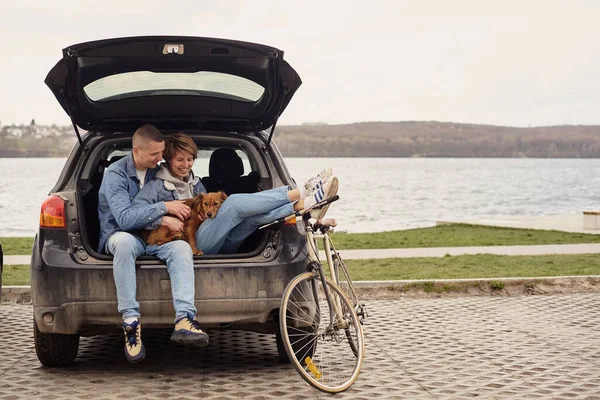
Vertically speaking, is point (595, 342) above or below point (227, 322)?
below

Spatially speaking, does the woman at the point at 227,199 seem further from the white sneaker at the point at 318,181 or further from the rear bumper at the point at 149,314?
the rear bumper at the point at 149,314

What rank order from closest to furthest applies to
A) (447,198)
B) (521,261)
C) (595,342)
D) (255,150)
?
(255,150) → (595,342) → (521,261) → (447,198)

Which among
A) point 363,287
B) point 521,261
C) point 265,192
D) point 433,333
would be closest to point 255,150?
point 265,192

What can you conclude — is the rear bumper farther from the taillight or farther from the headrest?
the headrest

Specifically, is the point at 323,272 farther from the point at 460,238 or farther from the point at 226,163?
the point at 460,238

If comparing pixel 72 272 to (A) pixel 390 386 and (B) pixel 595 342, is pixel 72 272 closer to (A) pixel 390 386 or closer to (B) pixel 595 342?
(A) pixel 390 386

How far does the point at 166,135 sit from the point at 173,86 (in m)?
0.42

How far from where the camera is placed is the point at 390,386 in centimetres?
621

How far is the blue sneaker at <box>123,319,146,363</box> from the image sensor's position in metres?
6.21

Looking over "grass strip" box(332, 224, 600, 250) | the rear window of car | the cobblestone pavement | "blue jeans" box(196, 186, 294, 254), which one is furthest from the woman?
"grass strip" box(332, 224, 600, 250)

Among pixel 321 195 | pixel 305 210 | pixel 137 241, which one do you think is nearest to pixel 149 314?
pixel 137 241

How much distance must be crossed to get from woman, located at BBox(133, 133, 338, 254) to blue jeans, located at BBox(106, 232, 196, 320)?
28 centimetres

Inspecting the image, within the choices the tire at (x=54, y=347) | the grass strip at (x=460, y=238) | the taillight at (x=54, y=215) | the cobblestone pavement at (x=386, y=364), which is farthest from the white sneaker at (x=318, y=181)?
the grass strip at (x=460, y=238)

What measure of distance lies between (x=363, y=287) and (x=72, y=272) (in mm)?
5300
